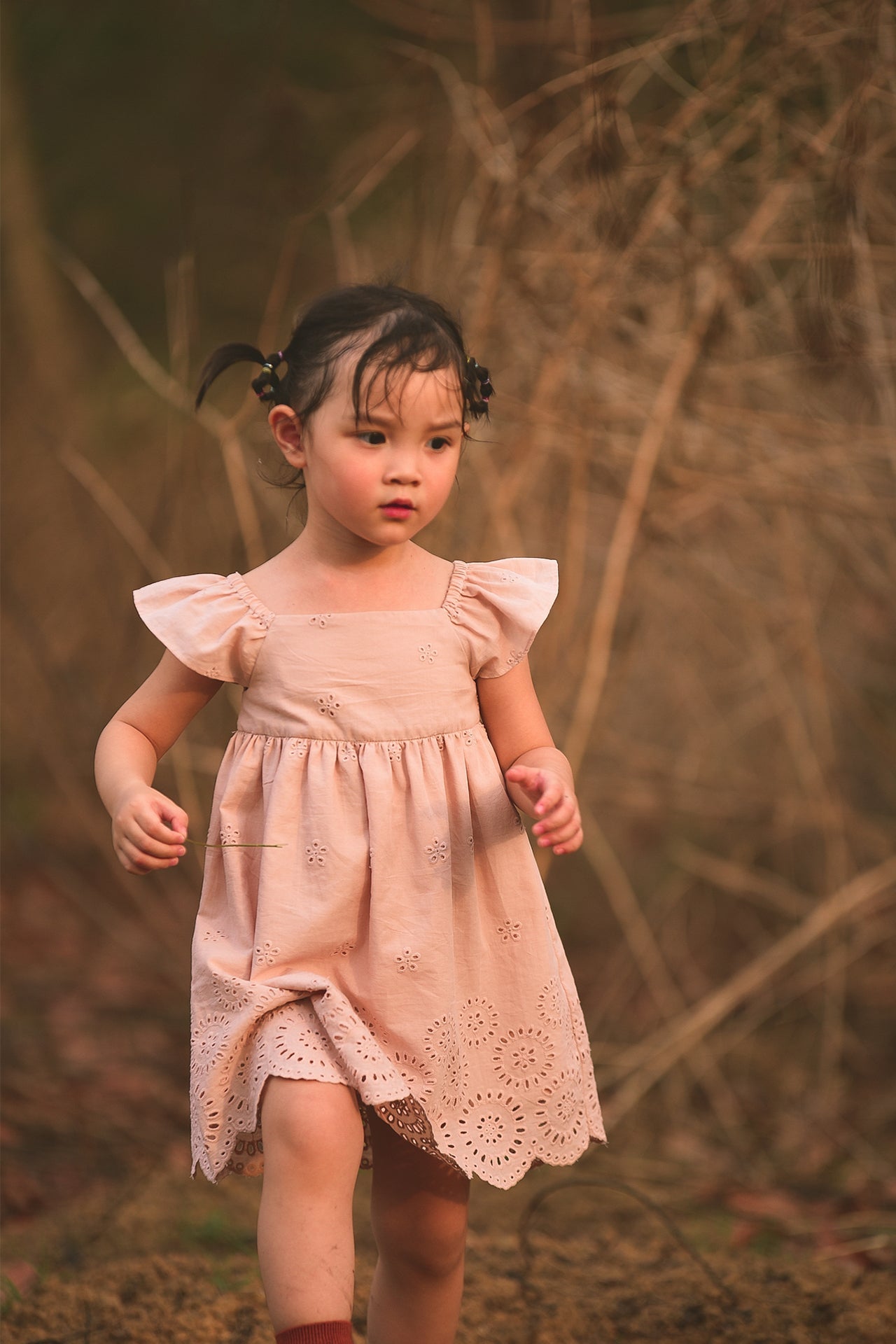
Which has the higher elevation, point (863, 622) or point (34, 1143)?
point (863, 622)

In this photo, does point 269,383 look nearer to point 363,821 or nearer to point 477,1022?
point 363,821

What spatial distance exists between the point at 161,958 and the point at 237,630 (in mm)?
2859

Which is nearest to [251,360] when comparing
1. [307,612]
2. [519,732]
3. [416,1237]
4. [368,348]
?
[368,348]

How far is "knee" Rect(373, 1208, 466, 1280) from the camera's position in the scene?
1947mm

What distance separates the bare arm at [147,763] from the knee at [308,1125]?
330mm

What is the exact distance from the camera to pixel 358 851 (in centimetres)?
179

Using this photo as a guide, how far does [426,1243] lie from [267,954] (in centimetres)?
54

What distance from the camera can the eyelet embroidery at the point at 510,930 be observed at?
190cm

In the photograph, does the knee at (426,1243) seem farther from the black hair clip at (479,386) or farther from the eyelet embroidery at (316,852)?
the black hair clip at (479,386)

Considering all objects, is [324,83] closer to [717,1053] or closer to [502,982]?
[717,1053]

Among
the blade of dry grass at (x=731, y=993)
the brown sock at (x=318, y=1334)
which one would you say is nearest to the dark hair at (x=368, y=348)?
the brown sock at (x=318, y=1334)

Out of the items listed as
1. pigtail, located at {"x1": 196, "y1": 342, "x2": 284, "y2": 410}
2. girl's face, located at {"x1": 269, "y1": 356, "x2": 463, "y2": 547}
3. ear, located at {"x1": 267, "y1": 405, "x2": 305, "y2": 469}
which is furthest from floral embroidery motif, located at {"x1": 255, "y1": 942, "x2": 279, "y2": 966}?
pigtail, located at {"x1": 196, "y1": 342, "x2": 284, "y2": 410}

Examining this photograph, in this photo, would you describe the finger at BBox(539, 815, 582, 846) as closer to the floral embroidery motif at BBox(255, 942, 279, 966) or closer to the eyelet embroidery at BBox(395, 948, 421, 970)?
the eyelet embroidery at BBox(395, 948, 421, 970)

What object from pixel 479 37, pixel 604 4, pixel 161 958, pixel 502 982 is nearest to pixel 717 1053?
→ pixel 161 958
